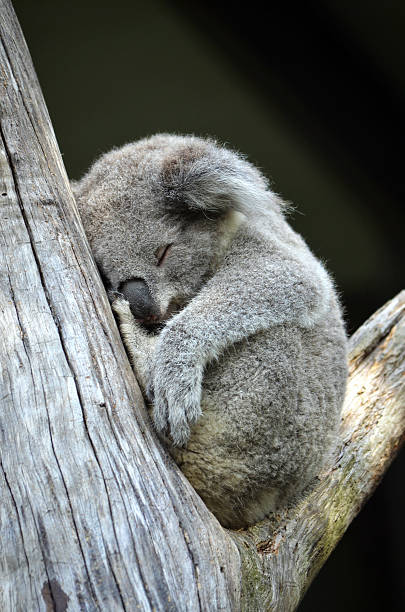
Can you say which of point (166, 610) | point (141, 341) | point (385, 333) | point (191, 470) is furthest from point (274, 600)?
point (385, 333)

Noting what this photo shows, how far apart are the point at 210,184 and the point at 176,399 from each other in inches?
32.8

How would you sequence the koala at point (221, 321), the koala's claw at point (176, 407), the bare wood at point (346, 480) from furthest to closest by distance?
the bare wood at point (346, 480), the koala at point (221, 321), the koala's claw at point (176, 407)

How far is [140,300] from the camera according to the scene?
2209mm

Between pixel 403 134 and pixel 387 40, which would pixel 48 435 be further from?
pixel 403 134

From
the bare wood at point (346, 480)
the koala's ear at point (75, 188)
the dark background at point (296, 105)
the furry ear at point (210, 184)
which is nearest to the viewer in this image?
the bare wood at point (346, 480)

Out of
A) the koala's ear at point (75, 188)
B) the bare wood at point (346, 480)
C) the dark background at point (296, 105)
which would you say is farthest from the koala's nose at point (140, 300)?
the dark background at point (296, 105)

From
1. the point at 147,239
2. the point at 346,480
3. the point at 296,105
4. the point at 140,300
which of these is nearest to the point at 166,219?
the point at 147,239

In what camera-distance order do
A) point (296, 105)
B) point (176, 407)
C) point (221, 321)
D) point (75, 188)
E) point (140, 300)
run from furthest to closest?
1. point (296, 105)
2. point (75, 188)
3. point (140, 300)
4. point (221, 321)
5. point (176, 407)

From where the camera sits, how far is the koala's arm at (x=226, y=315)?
1.97 m

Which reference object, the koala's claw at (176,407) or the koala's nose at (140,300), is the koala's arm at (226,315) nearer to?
the koala's claw at (176,407)

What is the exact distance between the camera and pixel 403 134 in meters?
6.00

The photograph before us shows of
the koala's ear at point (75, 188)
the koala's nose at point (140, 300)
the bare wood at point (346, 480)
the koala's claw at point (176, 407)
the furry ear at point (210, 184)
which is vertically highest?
the furry ear at point (210, 184)

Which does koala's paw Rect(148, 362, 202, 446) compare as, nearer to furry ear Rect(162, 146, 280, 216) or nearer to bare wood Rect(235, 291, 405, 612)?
bare wood Rect(235, 291, 405, 612)

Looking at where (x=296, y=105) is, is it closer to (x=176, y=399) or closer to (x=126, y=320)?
(x=126, y=320)
